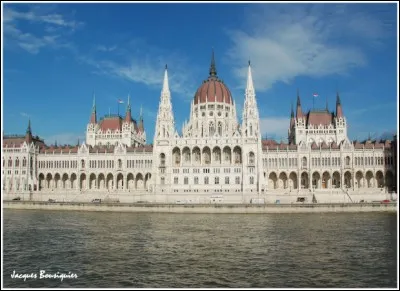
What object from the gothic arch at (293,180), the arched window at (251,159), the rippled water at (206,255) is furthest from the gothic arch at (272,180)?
the rippled water at (206,255)

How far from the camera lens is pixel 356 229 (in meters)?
47.3

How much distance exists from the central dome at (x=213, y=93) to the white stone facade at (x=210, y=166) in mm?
380

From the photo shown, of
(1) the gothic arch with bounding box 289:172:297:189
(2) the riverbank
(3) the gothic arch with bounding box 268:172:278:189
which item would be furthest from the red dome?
(2) the riverbank

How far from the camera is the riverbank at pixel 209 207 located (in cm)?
7044

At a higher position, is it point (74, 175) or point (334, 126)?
point (334, 126)

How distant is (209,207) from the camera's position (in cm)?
7350

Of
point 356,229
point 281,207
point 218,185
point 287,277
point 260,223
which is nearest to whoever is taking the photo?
point 287,277

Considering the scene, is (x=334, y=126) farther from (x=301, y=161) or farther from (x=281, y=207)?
(x=281, y=207)

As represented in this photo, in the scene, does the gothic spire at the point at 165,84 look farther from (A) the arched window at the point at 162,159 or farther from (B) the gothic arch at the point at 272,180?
(B) the gothic arch at the point at 272,180

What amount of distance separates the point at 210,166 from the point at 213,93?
2546cm

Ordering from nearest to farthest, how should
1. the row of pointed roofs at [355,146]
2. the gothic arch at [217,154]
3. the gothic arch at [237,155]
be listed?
the gothic arch at [237,155] < the gothic arch at [217,154] < the row of pointed roofs at [355,146]

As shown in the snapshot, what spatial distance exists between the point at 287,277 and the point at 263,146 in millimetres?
73264

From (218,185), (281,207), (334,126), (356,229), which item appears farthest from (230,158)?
(356,229)

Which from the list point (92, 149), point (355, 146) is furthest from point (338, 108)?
point (92, 149)
